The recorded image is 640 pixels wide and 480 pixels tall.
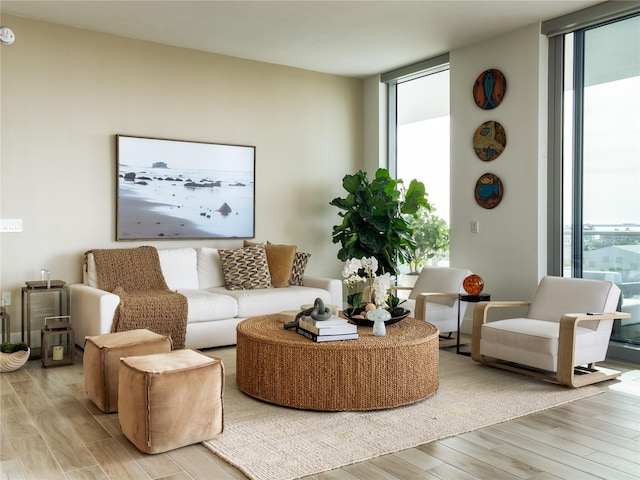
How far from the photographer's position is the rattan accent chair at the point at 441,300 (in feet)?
16.4

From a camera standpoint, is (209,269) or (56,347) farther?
(209,269)

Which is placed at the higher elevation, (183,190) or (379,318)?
(183,190)

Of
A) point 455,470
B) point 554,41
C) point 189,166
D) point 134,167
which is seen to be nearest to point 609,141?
point 554,41

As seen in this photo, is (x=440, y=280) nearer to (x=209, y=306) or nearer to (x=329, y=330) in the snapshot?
(x=209, y=306)

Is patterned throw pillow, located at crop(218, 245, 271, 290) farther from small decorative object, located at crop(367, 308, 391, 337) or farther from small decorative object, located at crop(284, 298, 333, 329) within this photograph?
small decorative object, located at crop(367, 308, 391, 337)

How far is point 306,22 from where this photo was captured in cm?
496

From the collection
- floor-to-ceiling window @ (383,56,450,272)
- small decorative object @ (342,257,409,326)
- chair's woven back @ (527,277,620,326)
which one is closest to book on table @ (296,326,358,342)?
small decorative object @ (342,257,409,326)

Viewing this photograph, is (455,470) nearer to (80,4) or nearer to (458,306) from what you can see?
(458,306)

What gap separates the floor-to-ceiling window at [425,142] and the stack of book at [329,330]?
3.00 metres

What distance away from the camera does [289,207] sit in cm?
644

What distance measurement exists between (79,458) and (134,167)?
129 inches

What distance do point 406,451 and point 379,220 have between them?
3.30m

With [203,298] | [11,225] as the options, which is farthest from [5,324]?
[203,298]

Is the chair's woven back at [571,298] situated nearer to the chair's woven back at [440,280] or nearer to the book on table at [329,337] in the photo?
the chair's woven back at [440,280]
